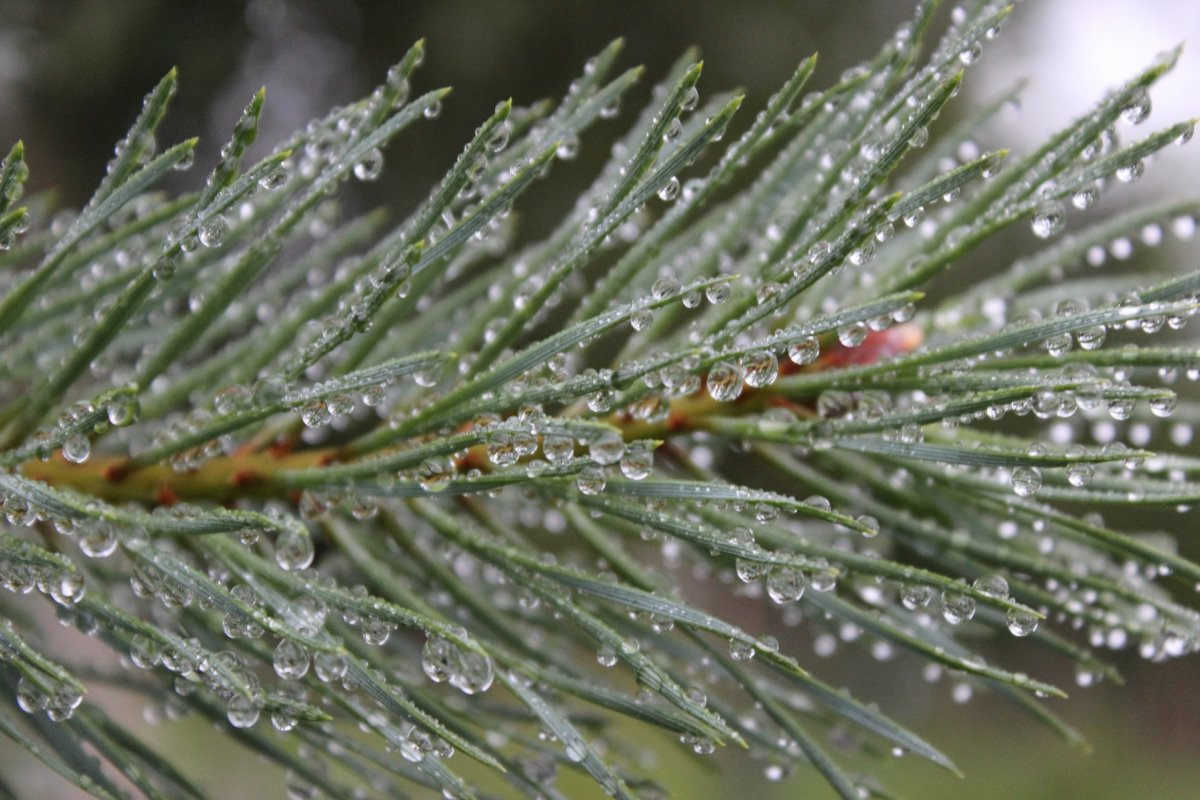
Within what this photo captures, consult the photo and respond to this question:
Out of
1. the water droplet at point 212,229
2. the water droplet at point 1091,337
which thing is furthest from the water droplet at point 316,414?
the water droplet at point 1091,337

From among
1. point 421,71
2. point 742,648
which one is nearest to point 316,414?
point 742,648

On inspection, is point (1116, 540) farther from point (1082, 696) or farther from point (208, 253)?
point (1082, 696)

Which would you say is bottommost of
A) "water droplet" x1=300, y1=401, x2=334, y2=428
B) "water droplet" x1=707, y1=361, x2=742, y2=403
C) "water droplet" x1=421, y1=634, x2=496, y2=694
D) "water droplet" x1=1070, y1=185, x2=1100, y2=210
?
"water droplet" x1=421, y1=634, x2=496, y2=694

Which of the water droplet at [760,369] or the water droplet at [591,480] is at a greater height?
the water droplet at [760,369]

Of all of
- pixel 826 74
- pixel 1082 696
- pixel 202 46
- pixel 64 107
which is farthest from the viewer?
pixel 1082 696

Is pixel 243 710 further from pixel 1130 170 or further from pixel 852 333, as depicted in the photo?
pixel 1130 170

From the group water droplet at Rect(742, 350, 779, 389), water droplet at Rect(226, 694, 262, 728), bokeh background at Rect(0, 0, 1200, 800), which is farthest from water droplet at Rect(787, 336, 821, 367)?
bokeh background at Rect(0, 0, 1200, 800)

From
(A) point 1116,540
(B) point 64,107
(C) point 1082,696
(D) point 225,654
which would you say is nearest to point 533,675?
(D) point 225,654

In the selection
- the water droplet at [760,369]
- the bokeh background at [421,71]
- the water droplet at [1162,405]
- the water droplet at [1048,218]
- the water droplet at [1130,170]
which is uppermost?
the bokeh background at [421,71]

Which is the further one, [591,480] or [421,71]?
[421,71]

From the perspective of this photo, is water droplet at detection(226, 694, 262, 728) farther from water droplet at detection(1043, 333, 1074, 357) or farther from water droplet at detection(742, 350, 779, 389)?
water droplet at detection(1043, 333, 1074, 357)

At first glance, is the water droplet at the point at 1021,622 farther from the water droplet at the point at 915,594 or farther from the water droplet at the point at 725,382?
the water droplet at the point at 725,382
